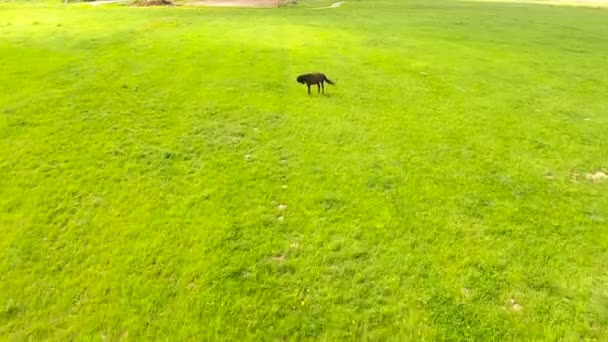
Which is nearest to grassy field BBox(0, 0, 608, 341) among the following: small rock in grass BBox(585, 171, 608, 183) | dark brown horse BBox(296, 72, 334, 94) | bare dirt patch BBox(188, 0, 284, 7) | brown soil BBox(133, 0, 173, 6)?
small rock in grass BBox(585, 171, 608, 183)

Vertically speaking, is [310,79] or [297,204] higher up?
[310,79]

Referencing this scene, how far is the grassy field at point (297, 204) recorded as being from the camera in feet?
21.9

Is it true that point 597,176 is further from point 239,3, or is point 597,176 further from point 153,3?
point 153,3

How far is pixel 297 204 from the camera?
935cm

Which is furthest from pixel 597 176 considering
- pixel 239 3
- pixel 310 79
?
pixel 239 3

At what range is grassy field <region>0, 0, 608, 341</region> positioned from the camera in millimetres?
6664

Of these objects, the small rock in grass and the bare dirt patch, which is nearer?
the small rock in grass

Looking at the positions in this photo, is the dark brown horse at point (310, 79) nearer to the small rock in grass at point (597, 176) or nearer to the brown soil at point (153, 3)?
the small rock in grass at point (597, 176)

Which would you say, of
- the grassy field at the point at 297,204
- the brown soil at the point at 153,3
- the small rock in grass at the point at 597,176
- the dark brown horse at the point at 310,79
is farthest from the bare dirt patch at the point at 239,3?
the small rock in grass at the point at 597,176

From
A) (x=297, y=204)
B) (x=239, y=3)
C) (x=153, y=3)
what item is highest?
(x=153, y=3)

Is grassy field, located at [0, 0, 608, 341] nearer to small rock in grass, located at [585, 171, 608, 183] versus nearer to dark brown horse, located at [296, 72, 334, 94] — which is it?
small rock in grass, located at [585, 171, 608, 183]

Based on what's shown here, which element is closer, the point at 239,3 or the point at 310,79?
the point at 310,79

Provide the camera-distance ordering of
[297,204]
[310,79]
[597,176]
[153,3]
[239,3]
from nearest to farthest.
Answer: [297,204] → [597,176] → [310,79] → [153,3] → [239,3]

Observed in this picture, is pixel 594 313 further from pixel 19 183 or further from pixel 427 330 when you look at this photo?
pixel 19 183
